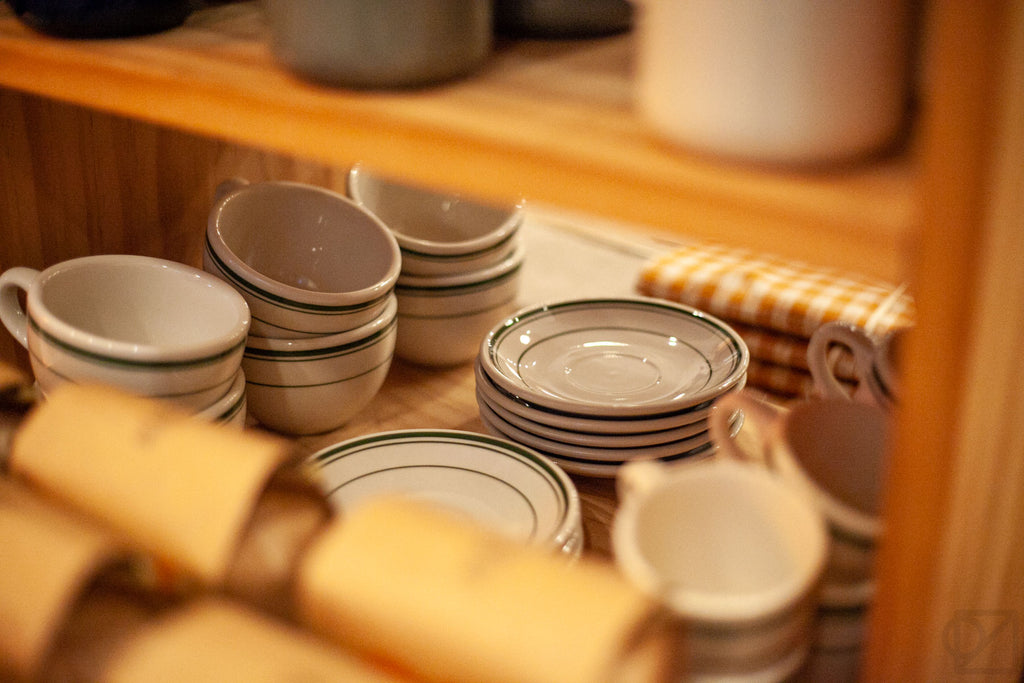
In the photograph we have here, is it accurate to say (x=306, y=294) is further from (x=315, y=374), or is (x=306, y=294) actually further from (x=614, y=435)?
(x=614, y=435)

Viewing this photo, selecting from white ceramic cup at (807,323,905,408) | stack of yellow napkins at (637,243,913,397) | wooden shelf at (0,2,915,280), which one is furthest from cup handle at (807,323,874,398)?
stack of yellow napkins at (637,243,913,397)

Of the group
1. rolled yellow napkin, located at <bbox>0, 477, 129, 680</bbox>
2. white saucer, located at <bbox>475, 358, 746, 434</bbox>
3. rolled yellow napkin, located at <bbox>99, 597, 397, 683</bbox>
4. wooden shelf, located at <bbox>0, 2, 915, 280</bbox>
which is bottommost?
white saucer, located at <bbox>475, 358, 746, 434</bbox>

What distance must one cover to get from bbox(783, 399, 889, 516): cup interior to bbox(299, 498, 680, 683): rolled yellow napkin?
202 mm

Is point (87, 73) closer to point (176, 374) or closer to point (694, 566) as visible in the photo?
point (176, 374)

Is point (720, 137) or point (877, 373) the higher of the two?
point (720, 137)

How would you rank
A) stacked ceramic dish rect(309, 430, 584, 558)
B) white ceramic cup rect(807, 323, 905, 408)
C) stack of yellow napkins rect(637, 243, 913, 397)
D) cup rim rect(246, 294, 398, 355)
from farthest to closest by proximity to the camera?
stack of yellow napkins rect(637, 243, 913, 397) → cup rim rect(246, 294, 398, 355) → stacked ceramic dish rect(309, 430, 584, 558) → white ceramic cup rect(807, 323, 905, 408)

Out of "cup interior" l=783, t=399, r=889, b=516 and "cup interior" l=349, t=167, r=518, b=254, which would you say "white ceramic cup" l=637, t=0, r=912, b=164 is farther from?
"cup interior" l=349, t=167, r=518, b=254

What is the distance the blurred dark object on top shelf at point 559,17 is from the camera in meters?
0.61

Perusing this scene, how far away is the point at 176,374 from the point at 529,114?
351mm

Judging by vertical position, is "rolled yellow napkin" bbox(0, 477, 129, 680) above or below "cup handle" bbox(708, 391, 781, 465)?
below

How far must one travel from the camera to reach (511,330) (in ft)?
3.08

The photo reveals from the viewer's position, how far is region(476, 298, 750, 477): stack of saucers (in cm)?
81

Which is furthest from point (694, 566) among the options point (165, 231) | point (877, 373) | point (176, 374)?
point (165, 231)

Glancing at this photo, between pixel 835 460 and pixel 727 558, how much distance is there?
0.37 feet
